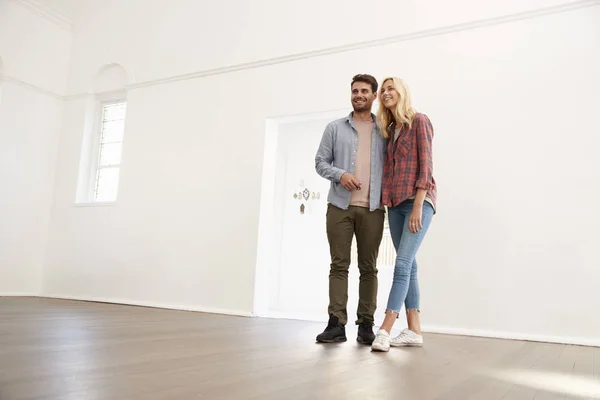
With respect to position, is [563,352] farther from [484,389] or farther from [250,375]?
[250,375]

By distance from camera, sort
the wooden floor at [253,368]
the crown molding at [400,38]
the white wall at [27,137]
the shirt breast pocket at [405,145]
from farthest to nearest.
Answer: the white wall at [27,137]
the crown molding at [400,38]
the shirt breast pocket at [405,145]
the wooden floor at [253,368]

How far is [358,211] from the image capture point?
9.76 ft

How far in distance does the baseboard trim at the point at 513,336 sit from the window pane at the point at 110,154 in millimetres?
4462

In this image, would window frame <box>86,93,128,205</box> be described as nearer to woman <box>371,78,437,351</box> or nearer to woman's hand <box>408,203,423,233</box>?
woman <box>371,78,437,351</box>

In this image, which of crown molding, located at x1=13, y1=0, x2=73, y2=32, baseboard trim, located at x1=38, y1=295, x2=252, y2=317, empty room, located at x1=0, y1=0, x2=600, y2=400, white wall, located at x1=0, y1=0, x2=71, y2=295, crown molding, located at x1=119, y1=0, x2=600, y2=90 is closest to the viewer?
empty room, located at x1=0, y1=0, x2=600, y2=400

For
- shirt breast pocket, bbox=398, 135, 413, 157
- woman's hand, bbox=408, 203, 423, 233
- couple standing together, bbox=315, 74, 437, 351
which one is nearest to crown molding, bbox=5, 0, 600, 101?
couple standing together, bbox=315, 74, 437, 351

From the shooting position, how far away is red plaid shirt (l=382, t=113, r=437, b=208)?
2.76m

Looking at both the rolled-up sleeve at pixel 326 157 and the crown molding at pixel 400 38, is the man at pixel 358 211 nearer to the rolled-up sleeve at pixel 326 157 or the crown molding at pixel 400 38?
the rolled-up sleeve at pixel 326 157

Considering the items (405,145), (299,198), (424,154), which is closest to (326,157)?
(405,145)

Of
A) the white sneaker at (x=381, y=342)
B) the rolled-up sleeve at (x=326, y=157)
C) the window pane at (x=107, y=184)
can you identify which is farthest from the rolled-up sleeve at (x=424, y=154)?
the window pane at (x=107, y=184)

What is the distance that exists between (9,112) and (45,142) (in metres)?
0.56

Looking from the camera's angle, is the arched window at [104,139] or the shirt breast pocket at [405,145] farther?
the arched window at [104,139]

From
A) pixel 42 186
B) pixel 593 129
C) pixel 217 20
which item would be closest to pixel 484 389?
pixel 593 129

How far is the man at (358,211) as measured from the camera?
9.71 feet
